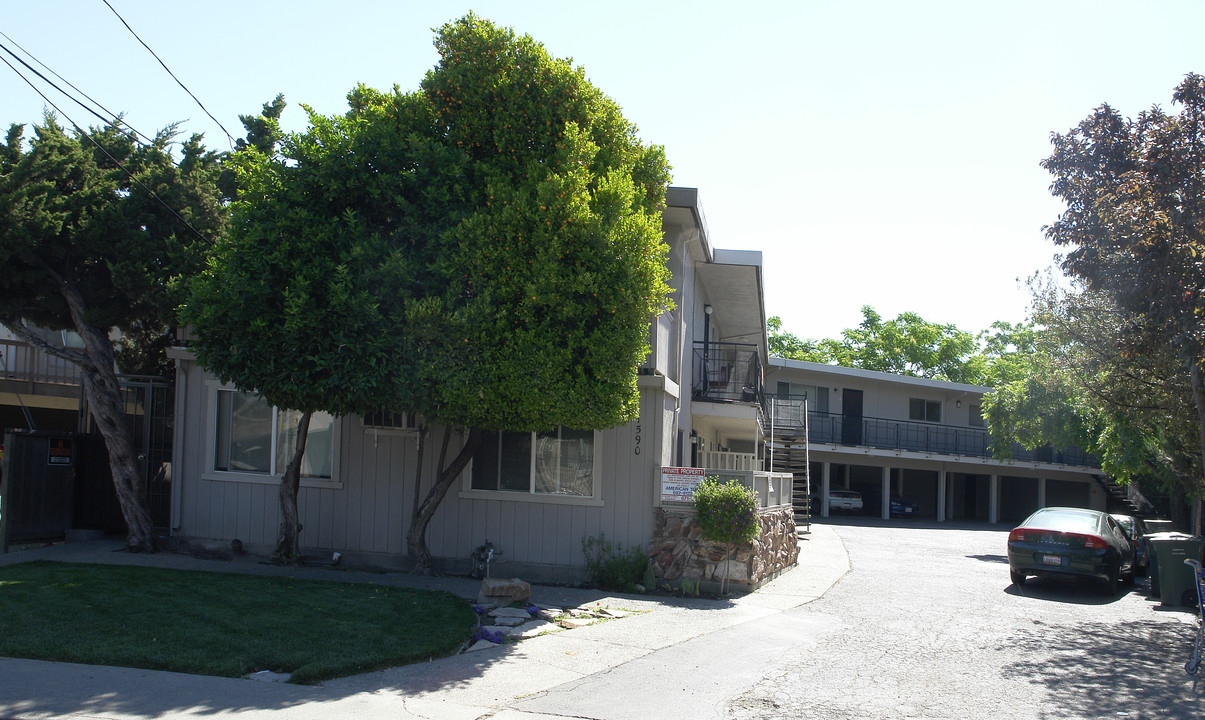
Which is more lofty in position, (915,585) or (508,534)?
(508,534)

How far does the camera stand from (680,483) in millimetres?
12055

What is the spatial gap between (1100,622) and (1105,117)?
6.57 metres

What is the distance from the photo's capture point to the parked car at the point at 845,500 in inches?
1401

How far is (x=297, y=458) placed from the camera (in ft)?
40.0

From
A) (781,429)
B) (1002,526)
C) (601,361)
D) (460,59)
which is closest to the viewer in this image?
(601,361)

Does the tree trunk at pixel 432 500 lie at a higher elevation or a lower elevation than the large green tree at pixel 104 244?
lower

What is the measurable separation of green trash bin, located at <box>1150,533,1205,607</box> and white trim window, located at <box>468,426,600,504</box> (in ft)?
27.7

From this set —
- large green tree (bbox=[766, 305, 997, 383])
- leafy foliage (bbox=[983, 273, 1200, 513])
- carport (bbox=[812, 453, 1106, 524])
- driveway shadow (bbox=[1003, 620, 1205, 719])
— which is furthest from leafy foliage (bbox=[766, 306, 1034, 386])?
driveway shadow (bbox=[1003, 620, 1205, 719])

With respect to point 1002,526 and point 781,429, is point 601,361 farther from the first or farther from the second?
point 1002,526

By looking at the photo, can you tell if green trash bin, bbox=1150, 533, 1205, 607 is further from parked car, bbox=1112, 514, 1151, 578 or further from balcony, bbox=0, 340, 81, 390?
balcony, bbox=0, 340, 81, 390

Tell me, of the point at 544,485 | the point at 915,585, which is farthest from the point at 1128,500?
the point at 544,485

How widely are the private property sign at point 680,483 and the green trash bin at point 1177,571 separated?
7.14 m

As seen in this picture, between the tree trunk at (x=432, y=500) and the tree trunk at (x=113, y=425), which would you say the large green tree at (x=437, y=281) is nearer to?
the tree trunk at (x=432, y=500)

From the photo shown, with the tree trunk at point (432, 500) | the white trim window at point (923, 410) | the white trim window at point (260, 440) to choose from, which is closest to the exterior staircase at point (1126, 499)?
the white trim window at point (923, 410)
